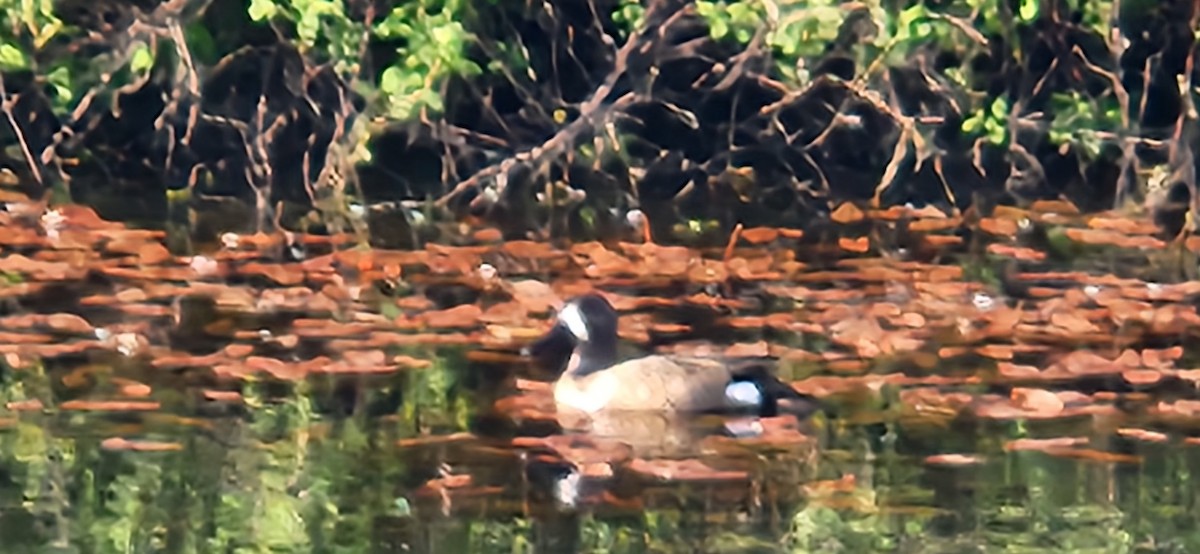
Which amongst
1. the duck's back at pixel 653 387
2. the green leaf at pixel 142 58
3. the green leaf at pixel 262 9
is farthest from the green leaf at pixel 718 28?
the duck's back at pixel 653 387

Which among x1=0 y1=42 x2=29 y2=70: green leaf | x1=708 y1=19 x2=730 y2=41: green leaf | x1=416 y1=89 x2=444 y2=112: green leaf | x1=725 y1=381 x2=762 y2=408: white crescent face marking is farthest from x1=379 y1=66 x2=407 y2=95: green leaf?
x1=725 y1=381 x2=762 y2=408: white crescent face marking

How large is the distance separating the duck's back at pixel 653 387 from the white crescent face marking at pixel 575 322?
0.53 meters

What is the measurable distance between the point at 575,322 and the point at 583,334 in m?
0.08

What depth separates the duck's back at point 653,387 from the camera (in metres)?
7.62

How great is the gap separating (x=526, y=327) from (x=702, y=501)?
256 cm

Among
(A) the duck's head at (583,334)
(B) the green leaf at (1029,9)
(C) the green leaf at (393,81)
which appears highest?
(B) the green leaf at (1029,9)

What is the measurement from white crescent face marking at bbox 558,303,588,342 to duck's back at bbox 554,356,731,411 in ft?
1.75

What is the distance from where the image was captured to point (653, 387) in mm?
7699

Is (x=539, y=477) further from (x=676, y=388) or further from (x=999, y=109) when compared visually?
(x=999, y=109)

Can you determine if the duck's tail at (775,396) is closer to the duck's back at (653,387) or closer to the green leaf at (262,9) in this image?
the duck's back at (653,387)

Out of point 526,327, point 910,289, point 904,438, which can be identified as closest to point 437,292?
point 526,327

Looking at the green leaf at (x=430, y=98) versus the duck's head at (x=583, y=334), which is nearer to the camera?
the duck's head at (x=583, y=334)

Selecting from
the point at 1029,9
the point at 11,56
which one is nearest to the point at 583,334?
the point at 1029,9

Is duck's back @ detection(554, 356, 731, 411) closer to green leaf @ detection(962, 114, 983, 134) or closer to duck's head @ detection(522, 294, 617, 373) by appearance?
duck's head @ detection(522, 294, 617, 373)
